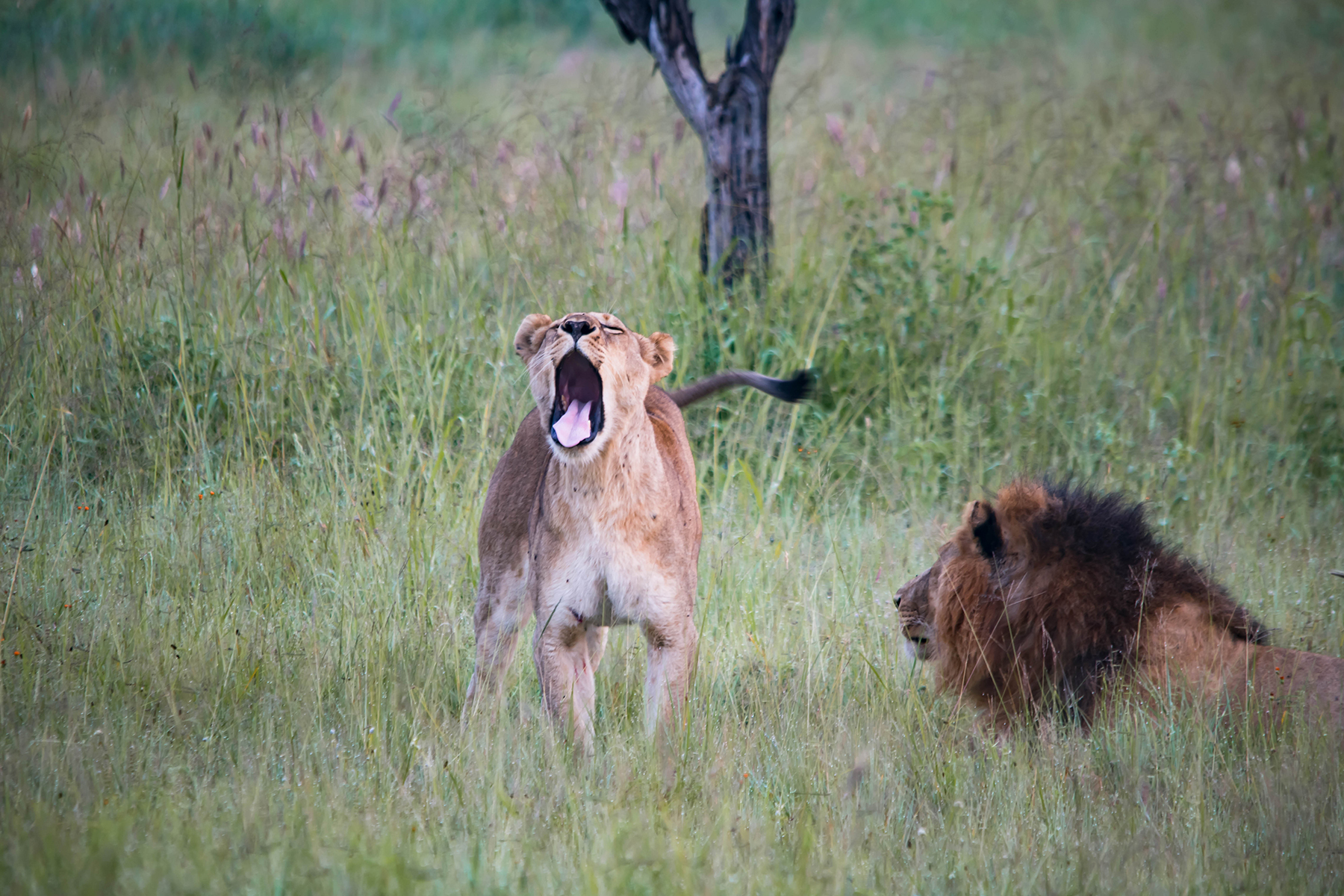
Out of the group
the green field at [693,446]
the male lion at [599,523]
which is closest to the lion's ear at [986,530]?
the green field at [693,446]

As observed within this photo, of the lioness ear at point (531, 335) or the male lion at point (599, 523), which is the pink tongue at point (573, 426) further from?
the lioness ear at point (531, 335)

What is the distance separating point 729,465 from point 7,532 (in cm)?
312

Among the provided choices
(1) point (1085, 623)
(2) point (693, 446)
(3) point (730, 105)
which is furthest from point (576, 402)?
(3) point (730, 105)

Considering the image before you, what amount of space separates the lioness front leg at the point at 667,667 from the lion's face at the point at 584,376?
58cm

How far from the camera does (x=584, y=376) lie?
3889 millimetres

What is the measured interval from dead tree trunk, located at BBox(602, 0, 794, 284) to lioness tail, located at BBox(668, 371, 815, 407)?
2.43 metres

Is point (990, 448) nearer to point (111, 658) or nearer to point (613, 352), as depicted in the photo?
point (613, 352)

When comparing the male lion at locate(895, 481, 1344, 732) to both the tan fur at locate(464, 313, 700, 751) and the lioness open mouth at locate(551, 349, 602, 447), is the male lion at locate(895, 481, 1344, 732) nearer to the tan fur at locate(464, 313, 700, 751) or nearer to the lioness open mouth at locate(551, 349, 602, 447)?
the tan fur at locate(464, 313, 700, 751)

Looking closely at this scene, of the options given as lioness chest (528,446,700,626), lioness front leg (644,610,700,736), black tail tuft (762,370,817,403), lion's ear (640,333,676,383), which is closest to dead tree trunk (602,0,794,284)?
black tail tuft (762,370,817,403)

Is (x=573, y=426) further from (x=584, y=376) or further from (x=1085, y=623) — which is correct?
(x=1085, y=623)

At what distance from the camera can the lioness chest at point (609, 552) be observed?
371cm

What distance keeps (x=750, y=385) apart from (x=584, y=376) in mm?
740

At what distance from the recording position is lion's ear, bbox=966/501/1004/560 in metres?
3.96

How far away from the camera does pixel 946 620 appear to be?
→ 13.4ft
